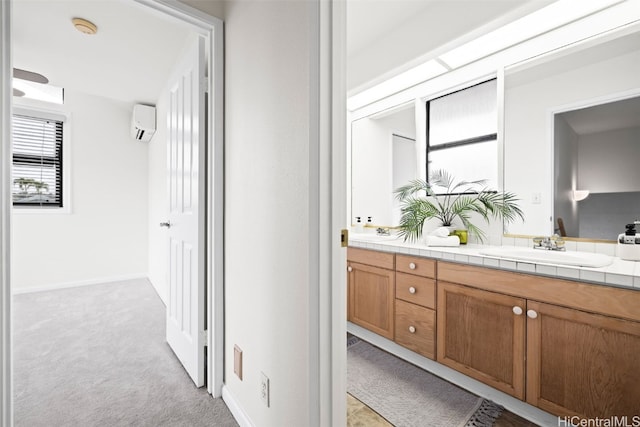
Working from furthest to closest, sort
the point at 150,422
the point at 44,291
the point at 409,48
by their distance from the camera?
1. the point at 44,291
2. the point at 409,48
3. the point at 150,422

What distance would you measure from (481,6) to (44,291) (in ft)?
17.5

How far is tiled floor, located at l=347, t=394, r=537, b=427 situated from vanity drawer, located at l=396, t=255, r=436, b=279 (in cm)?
76

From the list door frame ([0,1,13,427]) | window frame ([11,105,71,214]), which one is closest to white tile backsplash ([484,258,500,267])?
door frame ([0,1,13,427])

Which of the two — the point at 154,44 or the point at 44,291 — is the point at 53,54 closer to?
the point at 154,44

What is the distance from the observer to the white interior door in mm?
1679

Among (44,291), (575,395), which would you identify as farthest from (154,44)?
(575,395)

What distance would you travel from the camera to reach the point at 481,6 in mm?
1736

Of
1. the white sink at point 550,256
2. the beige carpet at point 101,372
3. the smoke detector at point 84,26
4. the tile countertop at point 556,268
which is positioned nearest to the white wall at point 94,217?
the beige carpet at point 101,372

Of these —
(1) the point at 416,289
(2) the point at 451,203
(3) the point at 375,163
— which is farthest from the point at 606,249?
(3) the point at 375,163

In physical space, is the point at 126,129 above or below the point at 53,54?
below

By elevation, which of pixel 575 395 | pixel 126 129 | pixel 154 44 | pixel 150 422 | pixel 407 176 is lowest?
pixel 150 422

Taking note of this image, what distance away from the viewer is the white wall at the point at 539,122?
163 cm

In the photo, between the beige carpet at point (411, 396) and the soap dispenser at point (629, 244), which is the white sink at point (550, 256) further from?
the beige carpet at point (411, 396)

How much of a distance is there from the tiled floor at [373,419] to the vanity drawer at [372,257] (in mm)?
880
